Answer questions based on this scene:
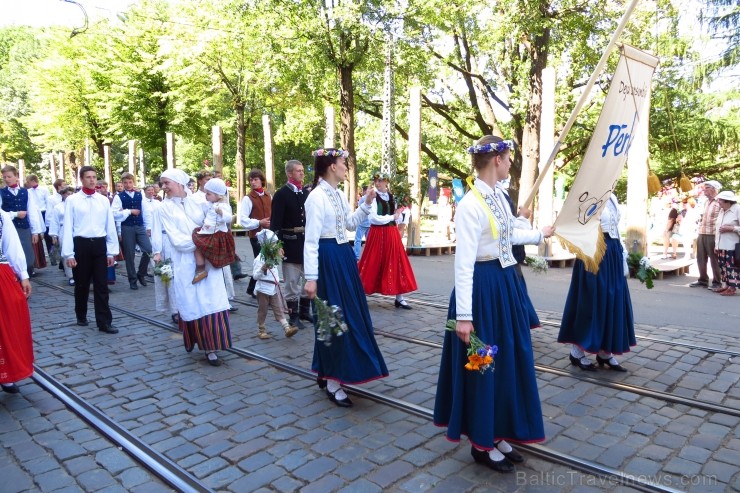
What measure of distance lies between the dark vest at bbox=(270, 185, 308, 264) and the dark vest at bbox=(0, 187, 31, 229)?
22.7 feet

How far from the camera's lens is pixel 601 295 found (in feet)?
17.8

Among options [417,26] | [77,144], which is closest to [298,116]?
[417,26]

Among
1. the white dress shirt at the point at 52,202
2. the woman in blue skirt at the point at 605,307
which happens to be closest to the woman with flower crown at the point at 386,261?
the woman in blue skirt at the point at 605,307

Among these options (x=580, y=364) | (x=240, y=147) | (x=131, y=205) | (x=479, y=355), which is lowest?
(x=580, y=364)

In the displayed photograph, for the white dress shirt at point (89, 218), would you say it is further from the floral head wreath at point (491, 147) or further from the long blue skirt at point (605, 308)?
the long blue skirt at point (605, 308)

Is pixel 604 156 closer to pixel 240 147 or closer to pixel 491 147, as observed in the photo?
pixel 491 147

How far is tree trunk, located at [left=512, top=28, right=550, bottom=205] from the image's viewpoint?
53.9 ft

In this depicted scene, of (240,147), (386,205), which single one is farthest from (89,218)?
(240,147)

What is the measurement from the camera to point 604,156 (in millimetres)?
4488

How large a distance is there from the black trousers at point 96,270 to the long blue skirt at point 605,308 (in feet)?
19.4

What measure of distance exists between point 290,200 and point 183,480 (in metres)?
4.22

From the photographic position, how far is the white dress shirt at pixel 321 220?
4758 millimetres

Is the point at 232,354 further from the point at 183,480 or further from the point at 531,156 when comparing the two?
the point at 531,156

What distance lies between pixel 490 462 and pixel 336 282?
1.96 m
